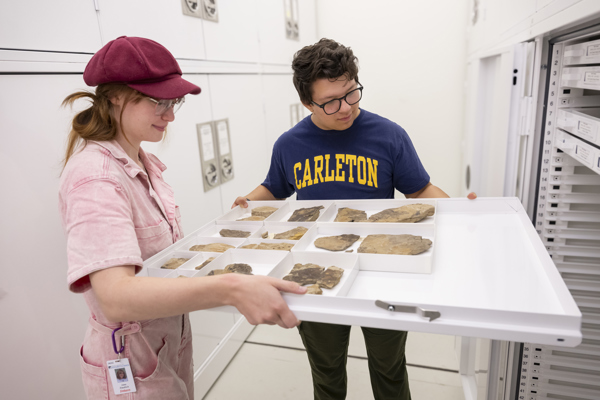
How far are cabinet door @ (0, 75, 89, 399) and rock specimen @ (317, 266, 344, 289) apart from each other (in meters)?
1.08

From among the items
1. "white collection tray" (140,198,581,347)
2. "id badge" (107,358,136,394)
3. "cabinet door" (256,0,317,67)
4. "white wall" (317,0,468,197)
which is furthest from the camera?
"white wall" (317,0,468,197)

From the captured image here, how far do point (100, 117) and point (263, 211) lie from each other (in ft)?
2.63

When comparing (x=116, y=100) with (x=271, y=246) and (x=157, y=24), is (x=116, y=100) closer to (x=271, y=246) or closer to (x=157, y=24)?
(x=271, y=246)

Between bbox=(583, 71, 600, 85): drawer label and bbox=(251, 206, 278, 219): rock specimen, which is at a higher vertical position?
bbox=(583, 71, 600, 85): drawer label

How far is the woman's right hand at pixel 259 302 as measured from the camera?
0.99m

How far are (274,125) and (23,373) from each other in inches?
105

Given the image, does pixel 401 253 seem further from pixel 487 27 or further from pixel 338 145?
pixel 487 27

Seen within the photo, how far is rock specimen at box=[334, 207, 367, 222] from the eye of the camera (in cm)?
156

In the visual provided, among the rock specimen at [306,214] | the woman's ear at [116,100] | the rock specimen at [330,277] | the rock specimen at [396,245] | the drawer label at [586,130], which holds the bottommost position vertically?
the rock specimen at [330,277]

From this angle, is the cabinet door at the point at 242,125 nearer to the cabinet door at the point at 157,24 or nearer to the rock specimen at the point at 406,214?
the cabinet door at the point at 157,24

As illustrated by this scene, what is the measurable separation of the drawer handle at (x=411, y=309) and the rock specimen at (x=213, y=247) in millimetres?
678

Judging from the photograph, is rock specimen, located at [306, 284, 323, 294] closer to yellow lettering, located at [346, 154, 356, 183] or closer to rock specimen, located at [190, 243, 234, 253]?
rock specimen, located at [190, 243, 234, 253]

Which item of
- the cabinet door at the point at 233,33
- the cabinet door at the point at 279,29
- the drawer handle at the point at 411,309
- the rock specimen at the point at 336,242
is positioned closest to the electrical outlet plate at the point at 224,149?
the cabinet door at the point at 233,33

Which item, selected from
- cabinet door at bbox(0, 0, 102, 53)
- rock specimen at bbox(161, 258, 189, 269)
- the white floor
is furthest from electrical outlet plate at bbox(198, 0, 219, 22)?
the white floor
